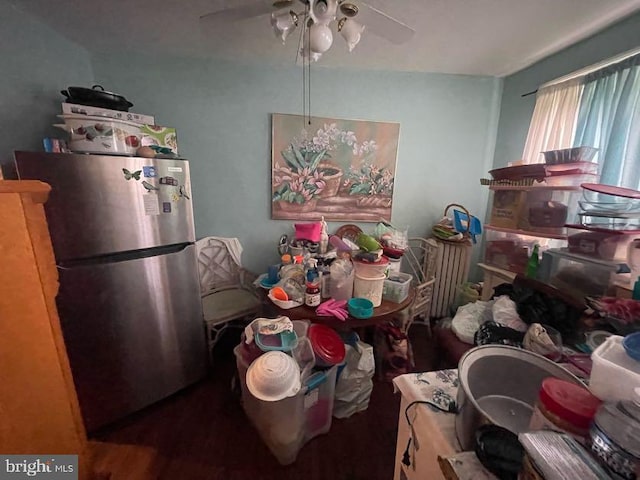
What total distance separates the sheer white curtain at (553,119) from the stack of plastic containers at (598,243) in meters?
0.59

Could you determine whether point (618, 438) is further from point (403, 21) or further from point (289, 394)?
point (403, 21)

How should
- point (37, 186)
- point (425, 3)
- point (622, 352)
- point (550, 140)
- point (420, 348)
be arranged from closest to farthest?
point (622, 352)
point (37, 186)
point (425, 3)
point (550, 140)
point (420, 348)

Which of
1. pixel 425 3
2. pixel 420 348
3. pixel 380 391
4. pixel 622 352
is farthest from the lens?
pixel 420 348

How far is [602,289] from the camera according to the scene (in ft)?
4.21

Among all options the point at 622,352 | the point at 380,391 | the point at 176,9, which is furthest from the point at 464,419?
the point at 176,9

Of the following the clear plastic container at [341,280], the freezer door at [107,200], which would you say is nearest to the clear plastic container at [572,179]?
the clear plastic container at [341,280]

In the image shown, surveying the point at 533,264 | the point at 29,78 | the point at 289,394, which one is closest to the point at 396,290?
the point at 289,394

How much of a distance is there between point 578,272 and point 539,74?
5.00ft

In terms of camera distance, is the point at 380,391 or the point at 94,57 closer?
the point at 380,391

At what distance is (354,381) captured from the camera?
1452 mm

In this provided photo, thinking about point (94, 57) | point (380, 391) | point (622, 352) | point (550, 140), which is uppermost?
point (94, 57)

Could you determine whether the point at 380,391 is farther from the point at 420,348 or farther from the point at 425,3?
the point at 425,3

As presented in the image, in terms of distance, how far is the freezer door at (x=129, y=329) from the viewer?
49.1 inches

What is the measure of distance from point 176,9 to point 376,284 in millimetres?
1843
